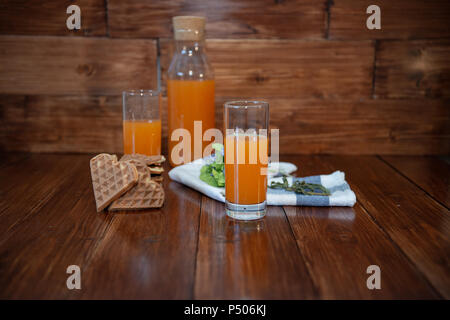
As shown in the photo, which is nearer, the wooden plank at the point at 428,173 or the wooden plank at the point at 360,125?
the wooden plank at the point at 428,173

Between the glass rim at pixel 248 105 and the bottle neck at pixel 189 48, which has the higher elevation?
the bottle neck at pixel 189 48

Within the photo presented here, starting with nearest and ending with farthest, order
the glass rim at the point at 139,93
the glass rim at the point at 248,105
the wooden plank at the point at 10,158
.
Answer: the glass rim at the point at 248,105 < the glass rim at the point at 139,93 < the wooden plank at the point at 10,158

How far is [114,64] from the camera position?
152 centimetres

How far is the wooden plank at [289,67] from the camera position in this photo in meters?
1.51

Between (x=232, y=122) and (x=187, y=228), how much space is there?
0.23m

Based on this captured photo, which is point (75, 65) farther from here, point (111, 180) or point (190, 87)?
point (111, 180)

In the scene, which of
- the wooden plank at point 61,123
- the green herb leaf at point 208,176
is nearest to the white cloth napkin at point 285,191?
the green herb leaf at point 208,176

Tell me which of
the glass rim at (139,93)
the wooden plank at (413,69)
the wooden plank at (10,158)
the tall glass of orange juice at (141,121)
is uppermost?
the wooden plank at (413,69)

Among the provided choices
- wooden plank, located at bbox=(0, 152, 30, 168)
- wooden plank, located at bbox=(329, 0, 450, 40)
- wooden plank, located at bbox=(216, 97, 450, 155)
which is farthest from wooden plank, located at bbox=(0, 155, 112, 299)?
wooden plank, located at bbox=(329, 0, 450, 40)

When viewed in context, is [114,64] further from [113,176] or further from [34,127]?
[113,176]

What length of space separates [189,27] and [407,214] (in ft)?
2.45

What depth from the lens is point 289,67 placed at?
1.52m

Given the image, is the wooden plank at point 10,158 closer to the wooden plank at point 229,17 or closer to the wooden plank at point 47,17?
the wooden plank at point 47,17

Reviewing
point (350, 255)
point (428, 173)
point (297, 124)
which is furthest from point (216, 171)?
point (428, 173)
